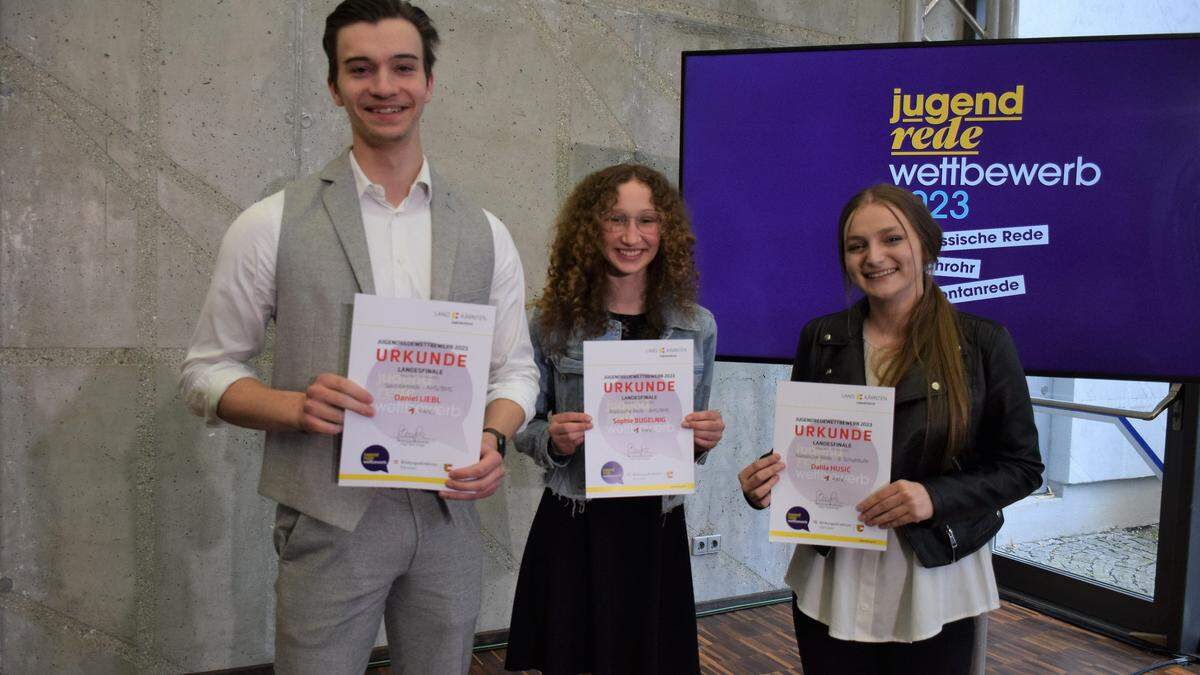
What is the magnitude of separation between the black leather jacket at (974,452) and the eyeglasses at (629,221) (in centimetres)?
75

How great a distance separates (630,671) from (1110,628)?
2.81m

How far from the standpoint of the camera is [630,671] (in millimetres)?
2191

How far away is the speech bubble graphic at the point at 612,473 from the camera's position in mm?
1999

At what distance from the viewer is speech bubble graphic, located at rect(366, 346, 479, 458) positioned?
151 cm

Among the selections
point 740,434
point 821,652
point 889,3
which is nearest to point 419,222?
point 821,652

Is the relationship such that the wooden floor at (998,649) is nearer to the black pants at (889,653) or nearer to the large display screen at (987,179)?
the large display screen at (987,179)

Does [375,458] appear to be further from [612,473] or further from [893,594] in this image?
[893,594]

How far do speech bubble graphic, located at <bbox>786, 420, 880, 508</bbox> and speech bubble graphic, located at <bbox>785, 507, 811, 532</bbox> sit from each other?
34 mm

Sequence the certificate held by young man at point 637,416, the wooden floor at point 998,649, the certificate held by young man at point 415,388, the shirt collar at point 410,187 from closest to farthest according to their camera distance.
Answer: the certificate held by young man at point 415,388, the shirt collar at point 410,187, the certificate held by young man at point 637,416, the wooden floor at point 998,649

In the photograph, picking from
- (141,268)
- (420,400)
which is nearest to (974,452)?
(420,400)

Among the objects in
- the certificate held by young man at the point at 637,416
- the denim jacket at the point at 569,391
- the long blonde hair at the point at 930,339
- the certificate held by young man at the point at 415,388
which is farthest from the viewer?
the denim jacket at the point at 569,391

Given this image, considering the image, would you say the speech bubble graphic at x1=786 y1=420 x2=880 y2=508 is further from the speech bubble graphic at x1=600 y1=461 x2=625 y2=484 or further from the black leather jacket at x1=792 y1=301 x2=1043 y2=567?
the speech bubble graphic at x1=600 y1=461 x2=625 y2=484
